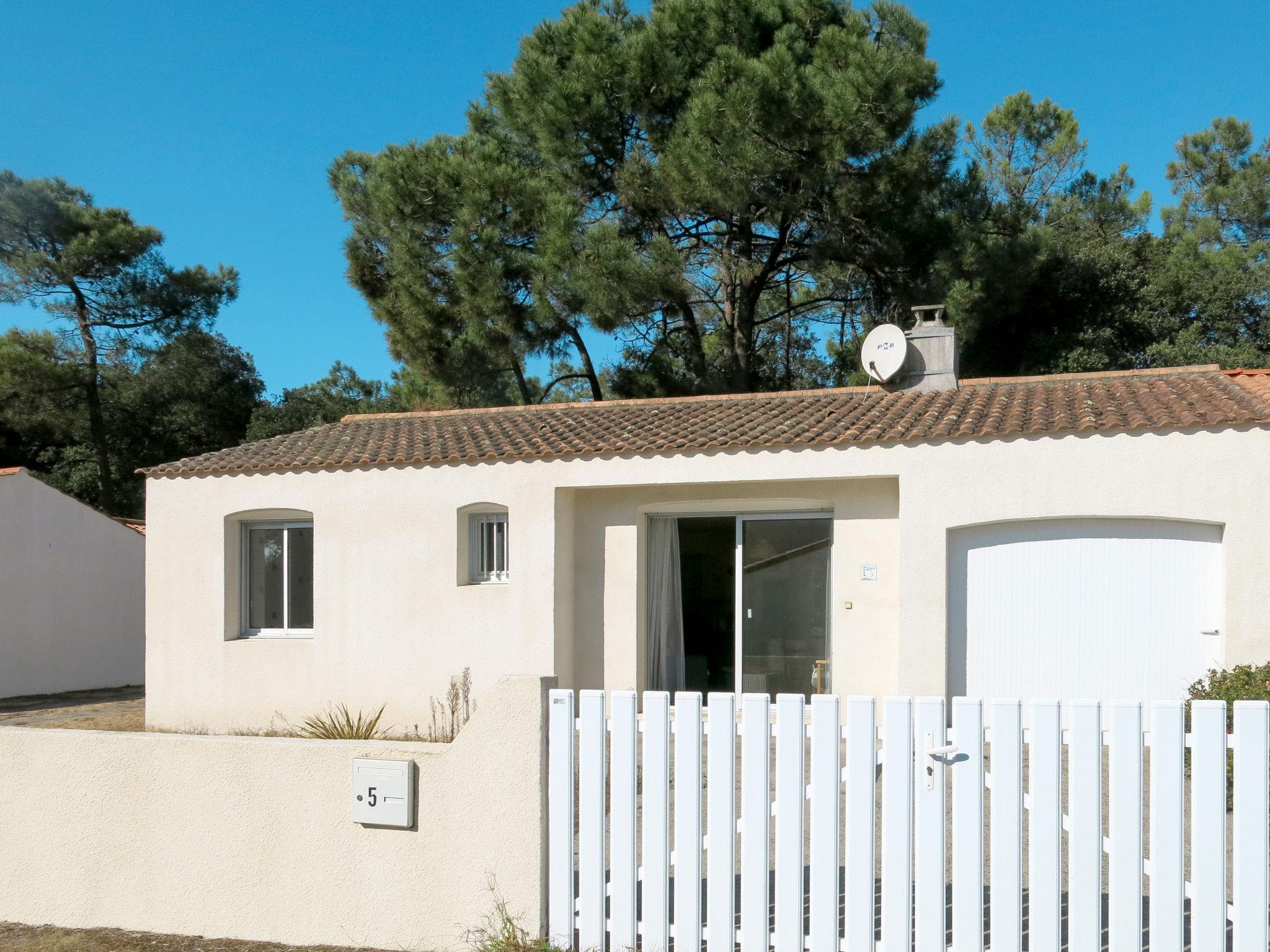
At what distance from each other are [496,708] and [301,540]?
30.9ft

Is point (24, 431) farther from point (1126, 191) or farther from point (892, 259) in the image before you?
point (1126, 191)

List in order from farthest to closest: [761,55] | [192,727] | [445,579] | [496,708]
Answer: [761,55] → [192,727] → [445,579] → [496,708]

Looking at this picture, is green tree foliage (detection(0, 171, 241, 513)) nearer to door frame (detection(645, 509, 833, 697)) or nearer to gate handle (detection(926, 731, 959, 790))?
door frame (detection(645, 509, 833, 697))

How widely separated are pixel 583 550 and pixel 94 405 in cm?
2365

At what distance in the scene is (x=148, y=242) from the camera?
104 ft

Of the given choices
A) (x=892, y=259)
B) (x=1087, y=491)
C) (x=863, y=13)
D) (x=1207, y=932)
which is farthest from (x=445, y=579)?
(x=863, y=13)

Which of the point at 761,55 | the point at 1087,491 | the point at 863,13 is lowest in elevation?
the point at 1087,491

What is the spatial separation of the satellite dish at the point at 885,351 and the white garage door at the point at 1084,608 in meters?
3.45

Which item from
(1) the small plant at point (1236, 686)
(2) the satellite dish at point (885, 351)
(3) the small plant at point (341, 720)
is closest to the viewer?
(1) the small plant at point (1236, 686)

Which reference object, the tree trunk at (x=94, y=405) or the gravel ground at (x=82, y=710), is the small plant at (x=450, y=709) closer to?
the gravel ground at (x=82, y=710)

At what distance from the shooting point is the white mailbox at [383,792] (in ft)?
17.9

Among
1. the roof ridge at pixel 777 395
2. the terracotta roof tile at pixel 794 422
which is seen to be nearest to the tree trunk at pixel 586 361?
the roof ridge at pixel 777 395

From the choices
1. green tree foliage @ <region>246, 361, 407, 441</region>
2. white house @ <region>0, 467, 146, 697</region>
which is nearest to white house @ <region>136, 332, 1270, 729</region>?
white house @ <region>0, 467, 146, 697</region>

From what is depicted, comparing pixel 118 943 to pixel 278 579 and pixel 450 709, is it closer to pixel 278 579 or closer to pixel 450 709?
pixel 450 709
